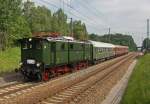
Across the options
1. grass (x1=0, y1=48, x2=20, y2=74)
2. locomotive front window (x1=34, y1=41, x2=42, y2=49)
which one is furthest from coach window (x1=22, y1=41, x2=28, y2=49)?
grass (x1=0, y1=48, x2=20, y2=74)

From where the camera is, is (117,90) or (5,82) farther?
(5,82)

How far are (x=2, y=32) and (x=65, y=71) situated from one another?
32.9 metres

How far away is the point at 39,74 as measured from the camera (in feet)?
76.0

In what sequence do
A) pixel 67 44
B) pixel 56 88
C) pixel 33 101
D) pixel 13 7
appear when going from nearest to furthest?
pixel 33 101, pixel 56 88, pixel 67 44, pixel 13 7

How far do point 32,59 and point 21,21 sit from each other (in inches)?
1851

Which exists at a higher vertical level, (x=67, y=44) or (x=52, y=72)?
(x=67, y=44)

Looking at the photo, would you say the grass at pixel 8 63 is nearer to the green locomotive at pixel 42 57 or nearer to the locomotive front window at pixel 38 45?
the green locomotive at pixel 42 57

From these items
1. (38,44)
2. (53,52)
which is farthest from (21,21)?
(38,44)

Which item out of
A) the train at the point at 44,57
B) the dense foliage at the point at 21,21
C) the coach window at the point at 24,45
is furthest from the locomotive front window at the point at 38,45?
the dense foliage at the point at 21,21

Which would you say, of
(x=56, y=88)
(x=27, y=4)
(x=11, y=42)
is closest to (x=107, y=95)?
(x=56, y=88)

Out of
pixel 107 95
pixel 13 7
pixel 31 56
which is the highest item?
pixel 13 7

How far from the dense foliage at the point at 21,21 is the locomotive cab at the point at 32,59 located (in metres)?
26.7

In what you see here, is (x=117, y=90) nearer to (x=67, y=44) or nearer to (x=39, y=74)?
(x=39, y=74)

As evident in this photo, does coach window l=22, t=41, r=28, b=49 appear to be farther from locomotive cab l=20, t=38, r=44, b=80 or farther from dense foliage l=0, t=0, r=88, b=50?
dense foliage l=0, t=0, r=88, b=50
